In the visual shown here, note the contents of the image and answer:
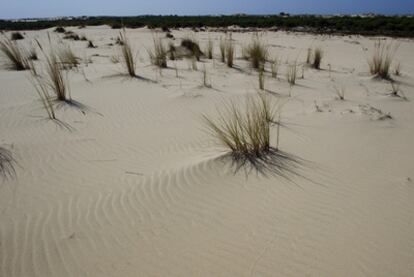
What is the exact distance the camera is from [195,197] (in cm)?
237

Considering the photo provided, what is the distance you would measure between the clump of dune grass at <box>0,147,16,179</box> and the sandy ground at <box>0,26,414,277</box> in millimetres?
71

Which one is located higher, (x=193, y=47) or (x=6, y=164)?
(x=193, y=47)

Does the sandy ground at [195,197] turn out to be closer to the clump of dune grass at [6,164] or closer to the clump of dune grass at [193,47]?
the clump of dune grass at [6,164]

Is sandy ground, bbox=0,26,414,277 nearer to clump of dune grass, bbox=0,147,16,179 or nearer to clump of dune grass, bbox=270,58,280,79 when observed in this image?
clump of dune grass, bbox=0,147,16,179

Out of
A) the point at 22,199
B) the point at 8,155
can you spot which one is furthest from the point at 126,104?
the point at 22,199

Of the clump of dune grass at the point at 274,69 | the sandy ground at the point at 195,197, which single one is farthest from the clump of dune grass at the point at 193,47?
the sandy ground at the point at 195,197

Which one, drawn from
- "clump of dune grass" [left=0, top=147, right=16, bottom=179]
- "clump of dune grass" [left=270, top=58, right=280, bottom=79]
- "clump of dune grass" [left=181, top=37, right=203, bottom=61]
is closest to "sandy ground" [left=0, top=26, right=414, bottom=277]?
"clump of dune grass" [left=0, top=147, right=16, bottom=179]

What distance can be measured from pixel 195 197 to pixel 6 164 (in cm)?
191

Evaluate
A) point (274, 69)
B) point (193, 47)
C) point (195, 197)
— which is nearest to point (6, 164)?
point (195, 197)

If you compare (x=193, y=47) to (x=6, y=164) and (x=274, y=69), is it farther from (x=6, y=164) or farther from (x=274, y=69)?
(x=6, y=164)

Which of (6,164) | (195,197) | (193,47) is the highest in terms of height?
(193,47)

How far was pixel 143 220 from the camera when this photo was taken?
6.96ft

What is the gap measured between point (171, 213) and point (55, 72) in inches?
135

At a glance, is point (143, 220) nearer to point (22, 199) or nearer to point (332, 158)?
point (22, 199)
